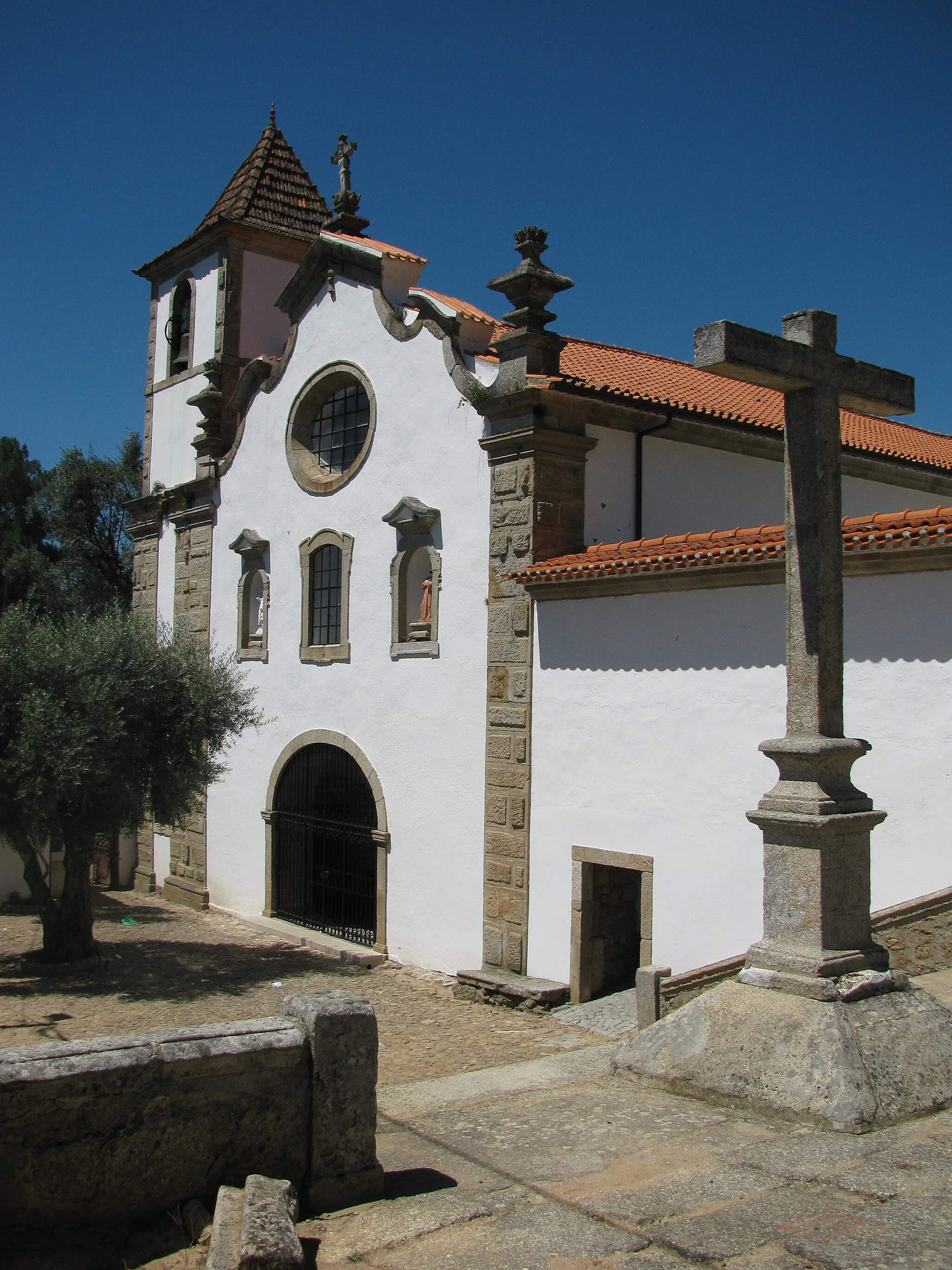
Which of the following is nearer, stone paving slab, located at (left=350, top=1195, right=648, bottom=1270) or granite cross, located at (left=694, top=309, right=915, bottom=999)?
stone paving slab, located at (left=350, top=1195, right=648, bottom=1270)

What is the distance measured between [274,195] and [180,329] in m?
2.58

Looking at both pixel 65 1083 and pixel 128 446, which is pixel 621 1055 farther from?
pixel 128 446

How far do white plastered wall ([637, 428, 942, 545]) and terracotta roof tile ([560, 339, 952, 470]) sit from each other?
465 mm

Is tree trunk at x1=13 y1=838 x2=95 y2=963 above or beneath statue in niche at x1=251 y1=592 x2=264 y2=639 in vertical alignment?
beneath

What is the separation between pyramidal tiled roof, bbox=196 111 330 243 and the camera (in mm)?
17109

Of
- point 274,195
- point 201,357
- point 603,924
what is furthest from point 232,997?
point 274,195

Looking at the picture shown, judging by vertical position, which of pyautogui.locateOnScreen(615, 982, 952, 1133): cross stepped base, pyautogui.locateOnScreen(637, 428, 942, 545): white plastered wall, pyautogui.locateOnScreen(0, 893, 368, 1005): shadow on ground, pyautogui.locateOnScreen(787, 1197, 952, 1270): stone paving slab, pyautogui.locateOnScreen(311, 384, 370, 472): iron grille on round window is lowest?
pyautogui.locateOnScreen(0, 893, 368, 1005): shadow on ground

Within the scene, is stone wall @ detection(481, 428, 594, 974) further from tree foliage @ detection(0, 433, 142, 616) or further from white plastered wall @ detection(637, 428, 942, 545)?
tree foliage @ detection(0, 433, 142, 616)

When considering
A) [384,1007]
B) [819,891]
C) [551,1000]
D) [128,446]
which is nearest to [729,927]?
[551,1000]

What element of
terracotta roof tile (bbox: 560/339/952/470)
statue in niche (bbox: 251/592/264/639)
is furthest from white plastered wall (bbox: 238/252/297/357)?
terracotta roof tile (bbox: 560/339/952/470)

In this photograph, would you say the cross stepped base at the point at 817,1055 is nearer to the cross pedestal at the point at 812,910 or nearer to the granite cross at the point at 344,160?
the cross pedestal at the point at 812,910

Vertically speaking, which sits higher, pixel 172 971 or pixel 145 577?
pixel 145 577

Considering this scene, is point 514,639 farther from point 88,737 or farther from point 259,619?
point 259,619

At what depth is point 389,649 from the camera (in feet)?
41.9
